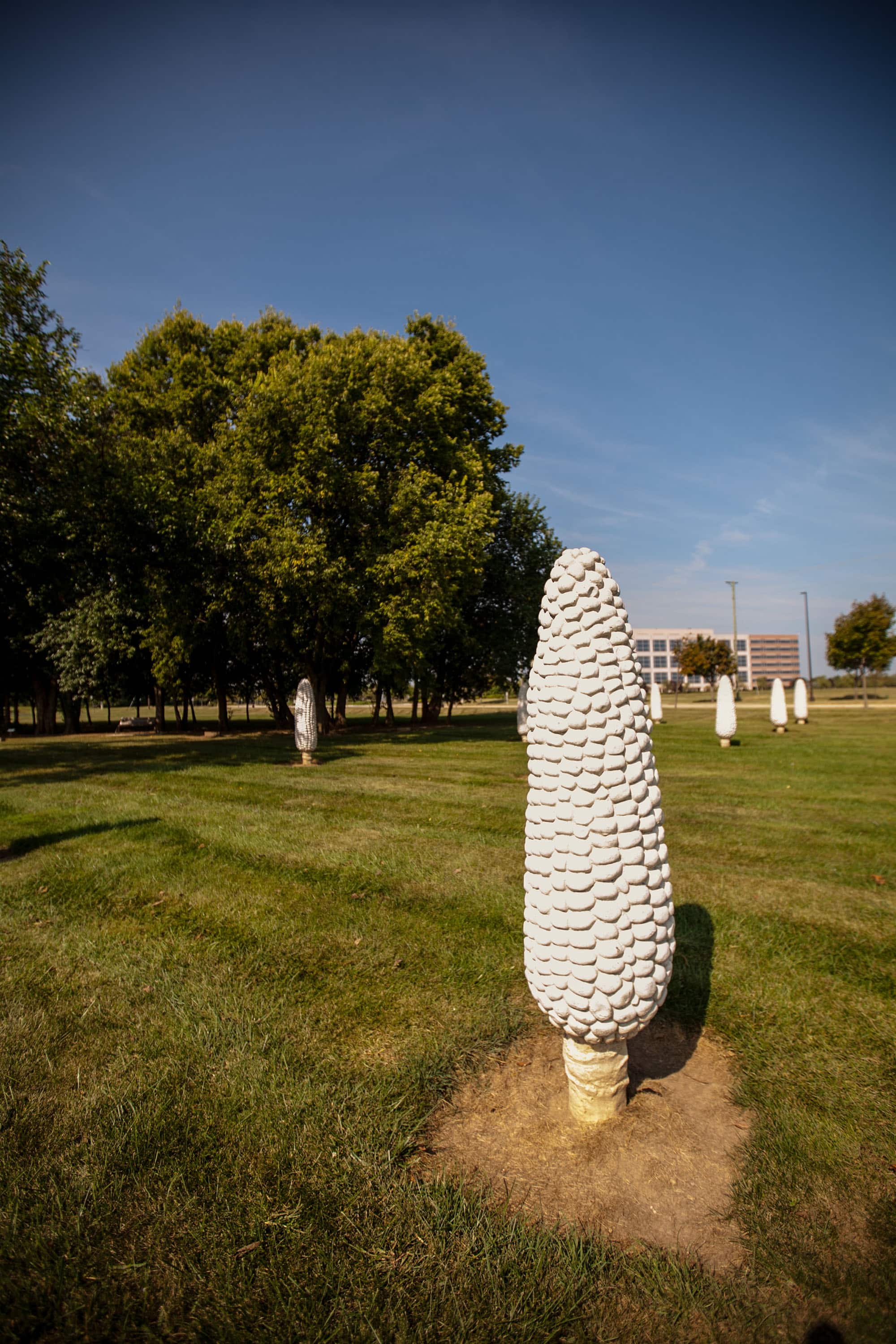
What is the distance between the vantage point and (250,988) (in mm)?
4258

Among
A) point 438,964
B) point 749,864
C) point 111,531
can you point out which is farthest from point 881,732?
point 111,531

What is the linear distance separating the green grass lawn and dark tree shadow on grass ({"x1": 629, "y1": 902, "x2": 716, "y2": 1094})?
0.03 meters

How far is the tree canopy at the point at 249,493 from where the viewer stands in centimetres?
1534

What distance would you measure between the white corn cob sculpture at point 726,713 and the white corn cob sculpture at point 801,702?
30.0 feet

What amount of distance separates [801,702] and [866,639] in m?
18.4

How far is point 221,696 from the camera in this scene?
95.3 feet

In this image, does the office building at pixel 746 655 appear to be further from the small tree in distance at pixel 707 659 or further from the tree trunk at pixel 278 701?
the tree trunk at pixel 278 701

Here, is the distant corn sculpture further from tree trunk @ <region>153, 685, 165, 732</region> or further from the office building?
the office building

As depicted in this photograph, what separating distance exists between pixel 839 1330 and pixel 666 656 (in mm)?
158083

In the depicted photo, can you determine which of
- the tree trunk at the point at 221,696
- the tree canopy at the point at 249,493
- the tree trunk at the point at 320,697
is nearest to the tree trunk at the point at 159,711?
the tree trunk at the point at 221,696

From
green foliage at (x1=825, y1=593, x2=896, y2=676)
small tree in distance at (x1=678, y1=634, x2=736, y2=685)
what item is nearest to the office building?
small tree in distance at (x1=678, y1=634, x2=736, y2=685)

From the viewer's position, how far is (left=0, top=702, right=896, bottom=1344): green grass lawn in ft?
7.04

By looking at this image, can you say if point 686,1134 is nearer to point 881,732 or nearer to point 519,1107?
point 519,1107

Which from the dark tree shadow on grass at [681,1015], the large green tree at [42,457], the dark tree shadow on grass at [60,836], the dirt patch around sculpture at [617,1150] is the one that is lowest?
the dark tree shadow on grass at [681,1015]
